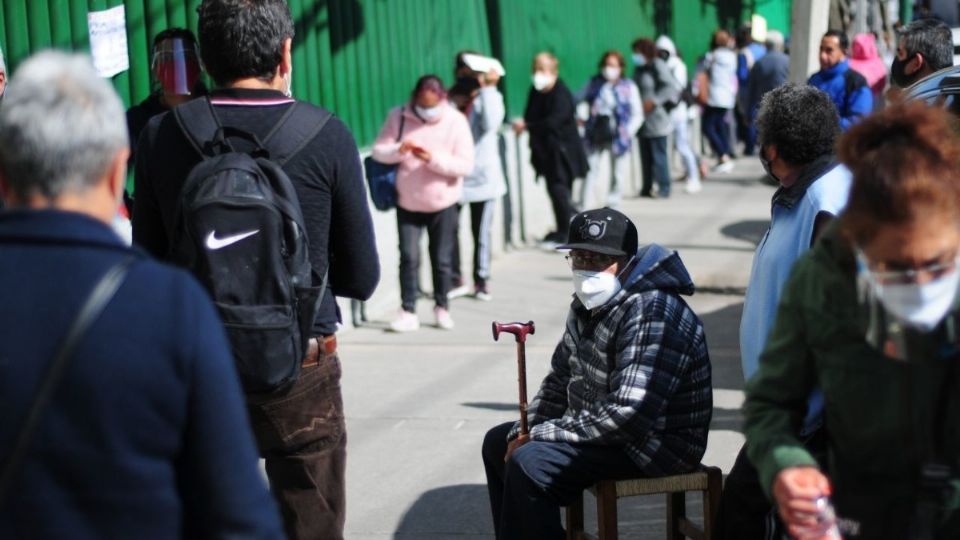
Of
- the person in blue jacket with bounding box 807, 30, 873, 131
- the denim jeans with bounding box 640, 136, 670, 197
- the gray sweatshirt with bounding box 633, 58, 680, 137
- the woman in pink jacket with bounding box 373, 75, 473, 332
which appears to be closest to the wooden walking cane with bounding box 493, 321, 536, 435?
the woman in pink jacket with bounding box 373, 75, 473, 332

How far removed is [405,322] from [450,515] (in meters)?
3.85

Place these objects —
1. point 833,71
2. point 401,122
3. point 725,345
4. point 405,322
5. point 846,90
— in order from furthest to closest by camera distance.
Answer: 1. point 833,71
2. point 846,90
3. point 405,322
4. point 401,122
5. point 725,345

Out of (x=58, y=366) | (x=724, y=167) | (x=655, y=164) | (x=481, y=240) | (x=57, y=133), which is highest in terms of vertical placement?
(x=57, y=133)

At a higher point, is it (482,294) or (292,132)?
(292,132)

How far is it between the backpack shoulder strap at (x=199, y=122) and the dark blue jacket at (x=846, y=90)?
6908 millimetres

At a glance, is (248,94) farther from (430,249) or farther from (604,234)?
(430,249)

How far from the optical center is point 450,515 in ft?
20.1

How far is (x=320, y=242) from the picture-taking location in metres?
3.94

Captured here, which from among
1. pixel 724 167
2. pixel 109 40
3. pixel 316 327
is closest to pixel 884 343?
pixel 316 327

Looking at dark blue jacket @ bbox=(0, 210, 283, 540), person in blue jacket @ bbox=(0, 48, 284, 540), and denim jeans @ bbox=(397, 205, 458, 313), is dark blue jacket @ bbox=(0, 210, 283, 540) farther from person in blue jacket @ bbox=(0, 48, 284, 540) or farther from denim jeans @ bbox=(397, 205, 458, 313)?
denim jeans @ bbox=(397, 205, 458, 313)

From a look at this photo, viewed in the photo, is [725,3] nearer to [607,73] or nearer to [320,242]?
[607,73]

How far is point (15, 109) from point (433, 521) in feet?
12.8

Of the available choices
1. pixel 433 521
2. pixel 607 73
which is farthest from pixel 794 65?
pixel 433 521

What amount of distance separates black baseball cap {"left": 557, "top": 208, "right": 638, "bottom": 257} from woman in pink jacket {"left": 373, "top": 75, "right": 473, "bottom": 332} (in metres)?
4.76
